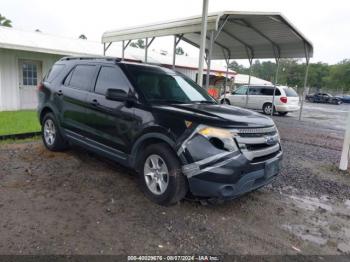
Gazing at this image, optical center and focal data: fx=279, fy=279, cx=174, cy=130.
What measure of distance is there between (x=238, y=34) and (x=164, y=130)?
10.7m

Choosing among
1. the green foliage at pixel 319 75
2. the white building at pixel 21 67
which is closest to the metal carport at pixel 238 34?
the white building at pixel 21 67

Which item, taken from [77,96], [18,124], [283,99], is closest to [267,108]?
[283,99]

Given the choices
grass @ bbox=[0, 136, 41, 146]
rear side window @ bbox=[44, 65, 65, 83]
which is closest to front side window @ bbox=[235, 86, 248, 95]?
grass @ bbox=[0, 136, 41, 146]

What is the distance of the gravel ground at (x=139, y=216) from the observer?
9.48 feet

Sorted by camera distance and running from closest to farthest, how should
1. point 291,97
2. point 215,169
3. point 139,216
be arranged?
point 215,169, point 139,216, point 291,97

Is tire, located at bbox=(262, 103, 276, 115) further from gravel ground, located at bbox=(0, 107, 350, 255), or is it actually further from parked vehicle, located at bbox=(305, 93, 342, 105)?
parked vehicle, located at bbox=(305, 93, 342, 105)

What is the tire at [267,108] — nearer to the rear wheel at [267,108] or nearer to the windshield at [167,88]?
the rear wheel at [267,108]

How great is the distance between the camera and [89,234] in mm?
2990

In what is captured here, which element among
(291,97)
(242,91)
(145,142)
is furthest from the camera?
(242,91)

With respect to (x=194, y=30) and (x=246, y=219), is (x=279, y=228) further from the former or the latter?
(x=194, y=30)

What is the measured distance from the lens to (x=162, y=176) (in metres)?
3.65

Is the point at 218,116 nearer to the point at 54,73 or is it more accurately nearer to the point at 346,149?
the point at 346,149

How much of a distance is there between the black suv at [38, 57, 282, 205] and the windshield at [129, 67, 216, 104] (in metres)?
0.02

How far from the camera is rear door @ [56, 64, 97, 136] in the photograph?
471cm
